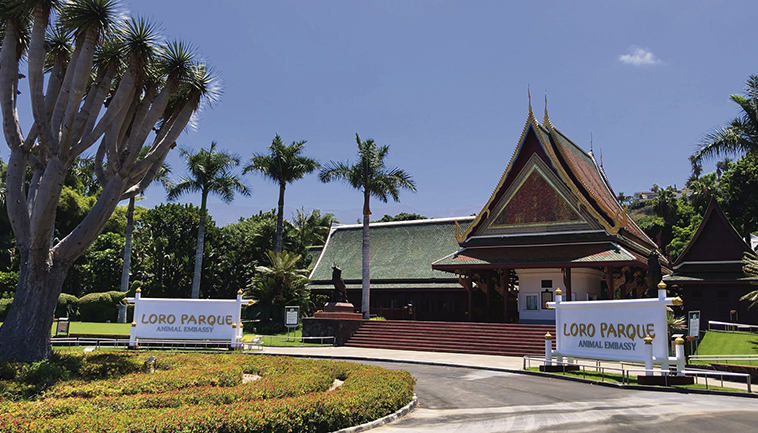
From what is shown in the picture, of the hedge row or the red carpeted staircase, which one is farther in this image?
the hedge row

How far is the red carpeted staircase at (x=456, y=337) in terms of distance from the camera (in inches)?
1033

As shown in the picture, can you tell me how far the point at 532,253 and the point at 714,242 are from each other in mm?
10260

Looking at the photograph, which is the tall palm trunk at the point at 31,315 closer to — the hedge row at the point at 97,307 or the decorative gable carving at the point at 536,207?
the decorative gable carving at the point at 536,207

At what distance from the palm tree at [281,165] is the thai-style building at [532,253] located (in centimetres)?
843

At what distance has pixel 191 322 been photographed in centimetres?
2517

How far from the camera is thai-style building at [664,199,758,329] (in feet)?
98.4

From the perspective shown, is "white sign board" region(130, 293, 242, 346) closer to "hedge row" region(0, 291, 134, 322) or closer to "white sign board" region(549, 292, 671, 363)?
"white sign board" region(549, 292, 671, 363)

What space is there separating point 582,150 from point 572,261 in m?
15.3

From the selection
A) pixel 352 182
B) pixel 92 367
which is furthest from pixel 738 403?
pixel 352 182

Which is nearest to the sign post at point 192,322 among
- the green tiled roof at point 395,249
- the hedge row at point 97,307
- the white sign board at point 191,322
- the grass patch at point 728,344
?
the white sign board at point 191,322

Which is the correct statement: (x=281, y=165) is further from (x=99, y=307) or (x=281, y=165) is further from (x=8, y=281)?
(x=8, y=281)

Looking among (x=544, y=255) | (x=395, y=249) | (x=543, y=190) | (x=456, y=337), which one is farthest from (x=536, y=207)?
(x=395, y=249)

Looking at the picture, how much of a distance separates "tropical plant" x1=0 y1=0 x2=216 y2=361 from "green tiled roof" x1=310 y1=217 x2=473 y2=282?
26.1 m

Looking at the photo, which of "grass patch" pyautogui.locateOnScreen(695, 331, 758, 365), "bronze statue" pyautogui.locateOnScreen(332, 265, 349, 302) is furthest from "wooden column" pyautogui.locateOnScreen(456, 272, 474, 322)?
"grass patch" pyautogui.locateOnScreen(695, 331, 758, 365)
